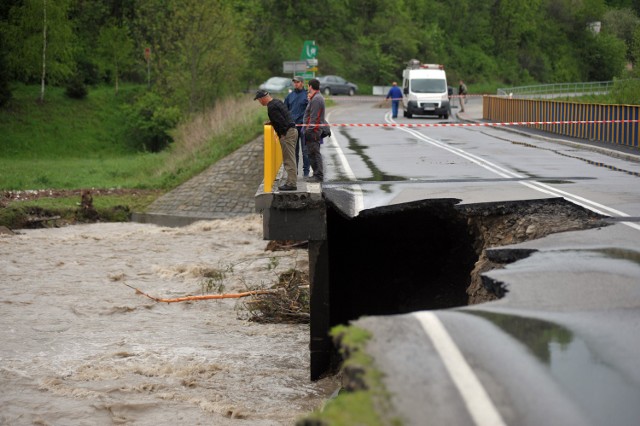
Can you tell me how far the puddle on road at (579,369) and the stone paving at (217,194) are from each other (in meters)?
25.0

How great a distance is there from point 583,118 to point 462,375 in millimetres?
25027

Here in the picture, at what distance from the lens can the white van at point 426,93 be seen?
44.0 meters

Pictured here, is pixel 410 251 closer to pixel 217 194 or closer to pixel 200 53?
pixel 217 194

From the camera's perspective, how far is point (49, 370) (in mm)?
13188

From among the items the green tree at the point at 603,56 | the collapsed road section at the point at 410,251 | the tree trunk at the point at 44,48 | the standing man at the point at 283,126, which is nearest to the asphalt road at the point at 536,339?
the collapsed road section at the point at 410,251

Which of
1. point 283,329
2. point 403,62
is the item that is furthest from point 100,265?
point 403,62

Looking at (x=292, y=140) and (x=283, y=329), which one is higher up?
(x=292, y=140)

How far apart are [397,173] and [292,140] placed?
454 cm

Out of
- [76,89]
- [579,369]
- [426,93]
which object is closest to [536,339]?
[579,369]

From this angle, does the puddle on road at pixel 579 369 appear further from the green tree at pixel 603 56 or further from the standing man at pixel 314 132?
the green tree at pixel 603 56

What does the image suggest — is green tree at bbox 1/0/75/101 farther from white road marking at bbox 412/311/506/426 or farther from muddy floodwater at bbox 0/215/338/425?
white road marking at bbox 412/311/506/426

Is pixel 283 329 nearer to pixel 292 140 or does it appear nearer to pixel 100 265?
pixel 292 140

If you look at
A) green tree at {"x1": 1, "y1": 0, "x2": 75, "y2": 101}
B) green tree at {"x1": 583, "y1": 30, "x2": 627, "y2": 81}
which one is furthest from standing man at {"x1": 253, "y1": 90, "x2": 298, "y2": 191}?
green tree at {"x1": 583, "y1": 30, "x2": 627, "y2": 81}

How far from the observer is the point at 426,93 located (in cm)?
Result: 4441
